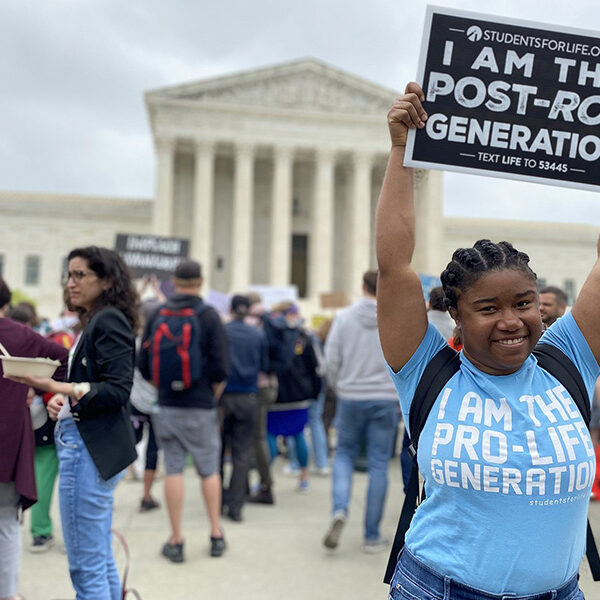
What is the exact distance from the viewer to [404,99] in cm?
192

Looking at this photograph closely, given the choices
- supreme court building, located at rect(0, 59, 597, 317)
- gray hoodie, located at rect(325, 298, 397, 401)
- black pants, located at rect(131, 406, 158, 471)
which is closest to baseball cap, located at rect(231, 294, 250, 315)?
gray hoodie, located at rect(325, 298, 397, 401)

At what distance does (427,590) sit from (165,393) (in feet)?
11.6

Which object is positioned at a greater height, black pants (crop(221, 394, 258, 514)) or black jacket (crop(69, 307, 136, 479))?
black jacket (crop(69, 307, 136, 479))

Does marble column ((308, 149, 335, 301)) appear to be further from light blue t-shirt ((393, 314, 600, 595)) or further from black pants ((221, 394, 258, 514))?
light blue t-shirt ((393, 314, 600, 595))

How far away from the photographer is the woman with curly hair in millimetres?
2949

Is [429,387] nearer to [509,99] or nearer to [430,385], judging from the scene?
[430,385]

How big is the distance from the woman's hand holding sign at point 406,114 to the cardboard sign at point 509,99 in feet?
0.44

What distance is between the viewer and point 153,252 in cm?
1152

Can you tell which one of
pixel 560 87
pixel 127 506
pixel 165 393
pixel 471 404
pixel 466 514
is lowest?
pixel 127 506

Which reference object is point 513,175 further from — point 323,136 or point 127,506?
point 323,136

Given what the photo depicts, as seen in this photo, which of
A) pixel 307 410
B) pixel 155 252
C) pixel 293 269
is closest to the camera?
pixel 307 410

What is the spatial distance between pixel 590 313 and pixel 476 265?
0.42 meters

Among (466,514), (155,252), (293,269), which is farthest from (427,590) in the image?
(293,269)

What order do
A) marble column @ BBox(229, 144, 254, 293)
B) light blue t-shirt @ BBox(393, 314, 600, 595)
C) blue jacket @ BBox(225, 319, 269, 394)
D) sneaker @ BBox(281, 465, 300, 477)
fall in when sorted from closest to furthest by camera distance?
light blue t-shirt @ BBox(393, 314, 600, 595) → blue jacket @ BBox(225, 319, 269, 394) → sneaker @ BBox(281, 465, 300, 477) → marble column @ BBox(229, 144, 254, 293)
